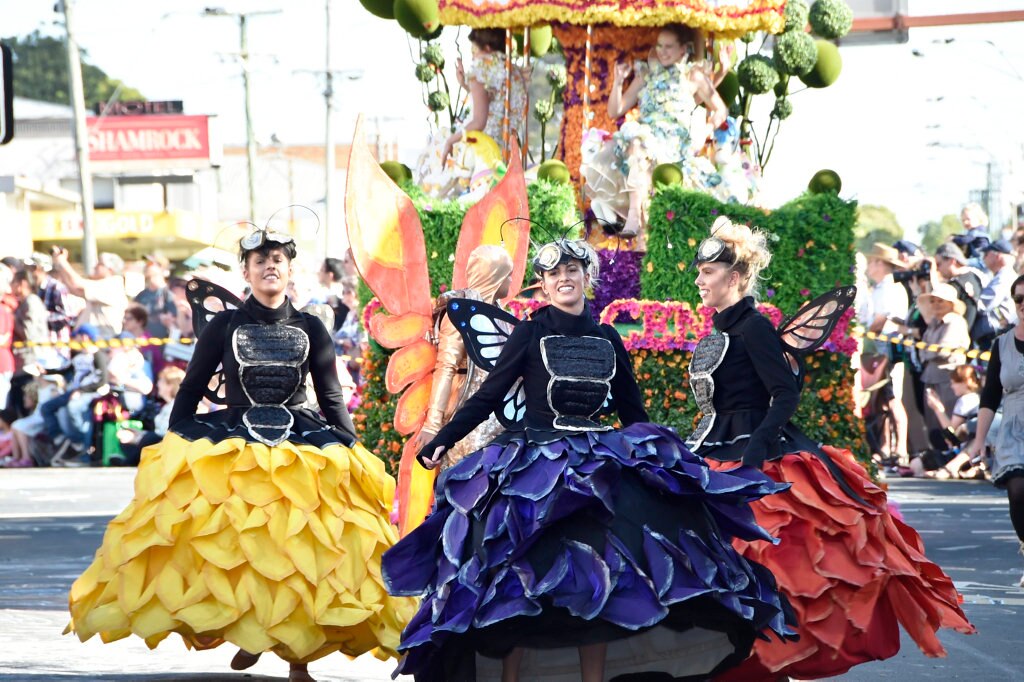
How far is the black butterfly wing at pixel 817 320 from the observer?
7695mm

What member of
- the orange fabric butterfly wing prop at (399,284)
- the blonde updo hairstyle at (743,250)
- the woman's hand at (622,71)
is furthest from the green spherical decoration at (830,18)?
the blonde updo hairstyle at (743,250)

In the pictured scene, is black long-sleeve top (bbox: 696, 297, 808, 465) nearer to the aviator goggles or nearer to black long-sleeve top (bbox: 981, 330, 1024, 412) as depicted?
the aviator goggles

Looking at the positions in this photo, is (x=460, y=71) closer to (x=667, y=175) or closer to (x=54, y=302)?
(x=667, y=175)

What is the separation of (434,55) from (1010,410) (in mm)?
8594

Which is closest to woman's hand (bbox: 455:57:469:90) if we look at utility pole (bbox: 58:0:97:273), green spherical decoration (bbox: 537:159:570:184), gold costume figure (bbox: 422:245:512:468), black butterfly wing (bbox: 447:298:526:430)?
green spherical decoration (bbox: 537:159:570:184)

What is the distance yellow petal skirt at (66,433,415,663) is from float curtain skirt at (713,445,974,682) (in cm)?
157

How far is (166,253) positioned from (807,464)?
57.5m

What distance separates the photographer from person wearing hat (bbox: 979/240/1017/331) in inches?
659

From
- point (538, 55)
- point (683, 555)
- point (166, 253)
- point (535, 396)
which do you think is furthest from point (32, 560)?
point (166, 253)

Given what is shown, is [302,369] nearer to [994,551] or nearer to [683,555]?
[683,555]

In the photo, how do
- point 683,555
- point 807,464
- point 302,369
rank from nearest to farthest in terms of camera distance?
1. point 683,555
2. point 807,464
3. point 302,369

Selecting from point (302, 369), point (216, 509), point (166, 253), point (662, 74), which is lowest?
point (166, 253)

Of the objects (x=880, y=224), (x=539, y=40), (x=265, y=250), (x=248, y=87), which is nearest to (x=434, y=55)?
(x=539, y=40)

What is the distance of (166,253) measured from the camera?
62625 millimetres
